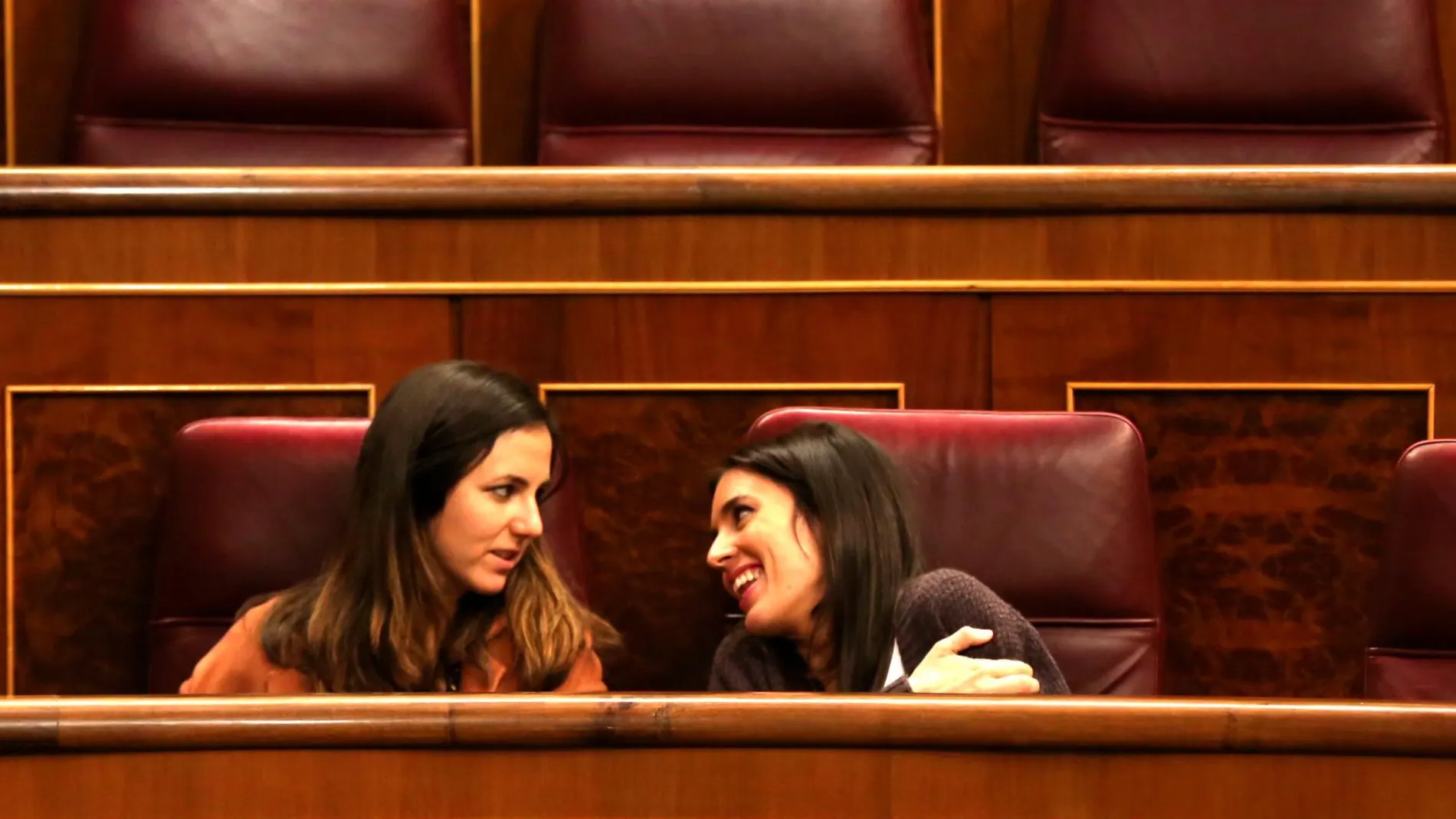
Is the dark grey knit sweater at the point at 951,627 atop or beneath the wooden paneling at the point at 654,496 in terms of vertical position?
beneath

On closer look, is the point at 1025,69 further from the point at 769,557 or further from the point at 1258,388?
the point at 769,557

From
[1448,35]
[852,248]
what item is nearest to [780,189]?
[852,248]

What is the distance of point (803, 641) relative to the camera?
26.0 inches

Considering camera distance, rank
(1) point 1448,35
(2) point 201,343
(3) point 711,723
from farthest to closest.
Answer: (1) point 1448,35
(2) point 201,343
(3) point 711,723

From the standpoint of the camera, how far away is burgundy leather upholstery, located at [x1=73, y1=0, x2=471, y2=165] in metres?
0.89

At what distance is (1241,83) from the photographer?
36.3 inches

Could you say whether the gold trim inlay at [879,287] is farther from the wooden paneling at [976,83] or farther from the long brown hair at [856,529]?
the wooden paneling at [976,83]

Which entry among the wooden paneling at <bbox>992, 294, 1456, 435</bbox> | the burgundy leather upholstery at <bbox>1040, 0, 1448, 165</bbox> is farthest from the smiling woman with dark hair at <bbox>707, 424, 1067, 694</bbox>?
the burgundy leather upholstery at <bbox>1040, 0, 1448, 165</bbox>

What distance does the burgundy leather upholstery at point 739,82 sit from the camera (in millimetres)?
909

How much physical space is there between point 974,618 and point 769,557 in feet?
0.26

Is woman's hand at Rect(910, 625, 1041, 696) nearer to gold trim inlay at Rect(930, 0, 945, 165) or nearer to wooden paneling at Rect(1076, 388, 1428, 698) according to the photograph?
wooden paneling at Rect(1076, 388, 1428, 698)

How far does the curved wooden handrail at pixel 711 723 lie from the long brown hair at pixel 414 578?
0.71ft

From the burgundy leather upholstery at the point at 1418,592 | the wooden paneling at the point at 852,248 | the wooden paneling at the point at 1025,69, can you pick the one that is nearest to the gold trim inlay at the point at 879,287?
the wooden paneling at the point at 852,248

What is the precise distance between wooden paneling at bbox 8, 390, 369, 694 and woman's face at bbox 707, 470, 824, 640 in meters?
0.22
